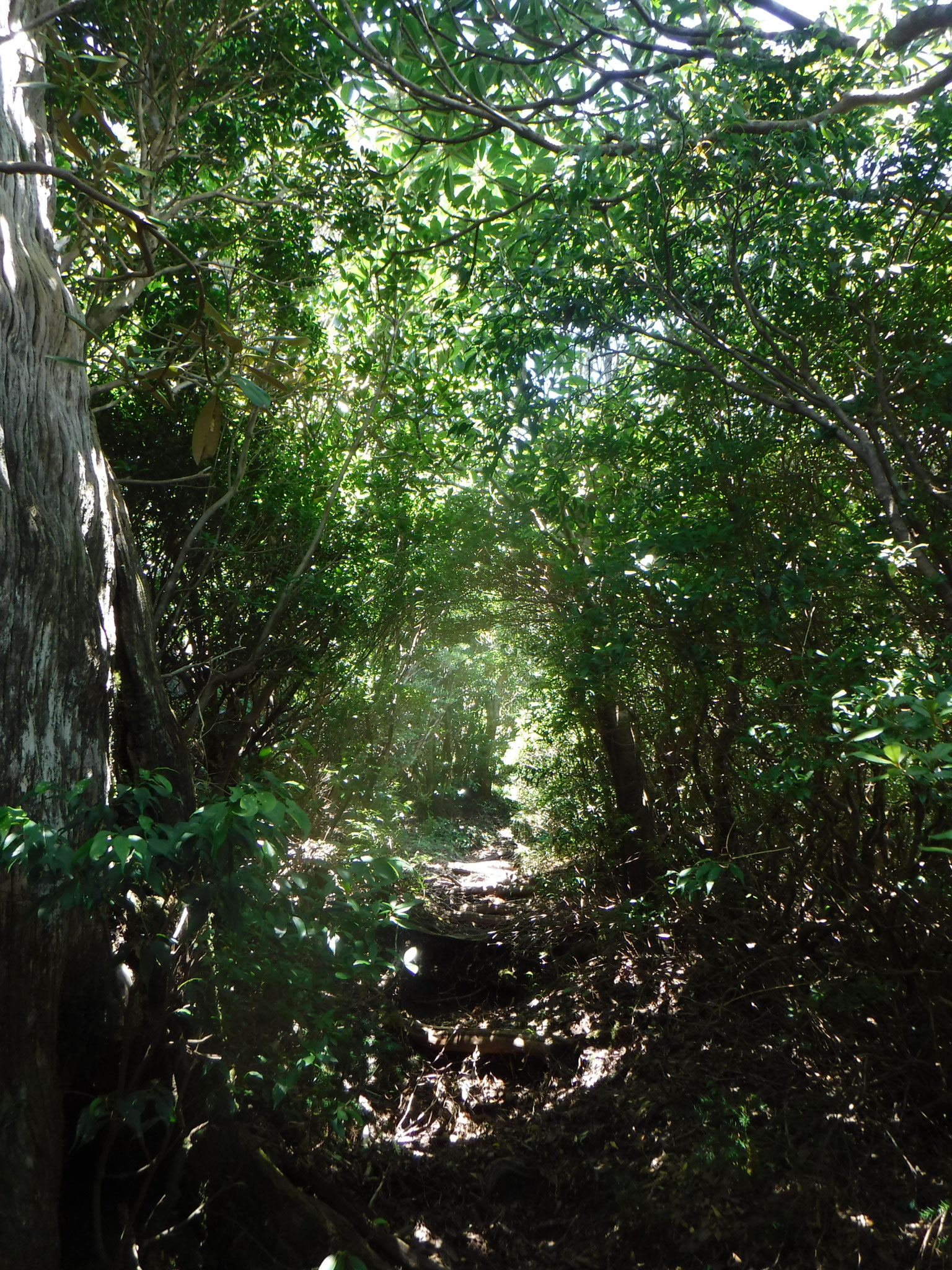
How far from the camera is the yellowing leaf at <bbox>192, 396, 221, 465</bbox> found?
108 inches

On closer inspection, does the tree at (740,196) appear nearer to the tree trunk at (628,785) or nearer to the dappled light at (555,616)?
the dappled light at (555,616)

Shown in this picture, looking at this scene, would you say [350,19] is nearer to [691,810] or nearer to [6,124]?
[6,124]

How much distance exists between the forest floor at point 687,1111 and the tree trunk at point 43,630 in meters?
1.43

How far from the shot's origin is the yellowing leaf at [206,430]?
2.76 meters

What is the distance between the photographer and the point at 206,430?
280 cm

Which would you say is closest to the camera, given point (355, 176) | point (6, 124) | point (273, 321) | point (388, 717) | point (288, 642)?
point (6, 124)

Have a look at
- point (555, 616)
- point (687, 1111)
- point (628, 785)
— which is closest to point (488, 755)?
point (628, 785)

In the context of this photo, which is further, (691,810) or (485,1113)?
(691,810)

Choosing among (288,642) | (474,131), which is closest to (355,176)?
(474,131)

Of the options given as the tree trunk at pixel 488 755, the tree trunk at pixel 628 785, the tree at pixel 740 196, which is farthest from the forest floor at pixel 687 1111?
the tree trunk at pixel 488 755

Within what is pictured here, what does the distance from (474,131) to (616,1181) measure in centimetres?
577

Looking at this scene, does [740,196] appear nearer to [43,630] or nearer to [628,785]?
[43,630]

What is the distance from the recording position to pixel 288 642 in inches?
238

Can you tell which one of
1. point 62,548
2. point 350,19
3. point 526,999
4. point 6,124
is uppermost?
point 350,19
